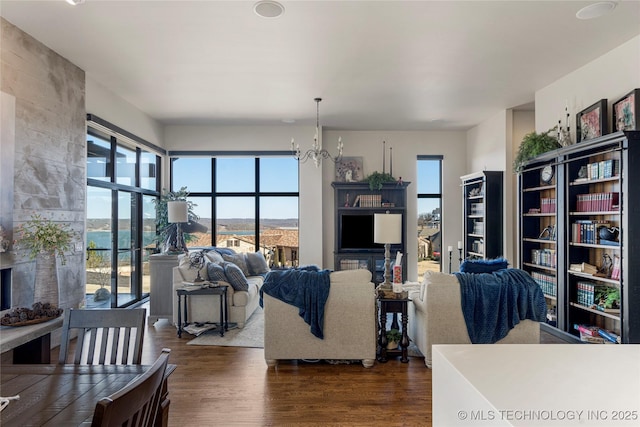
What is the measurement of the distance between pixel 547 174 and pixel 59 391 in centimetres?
515

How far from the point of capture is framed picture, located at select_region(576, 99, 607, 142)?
12.3 ft

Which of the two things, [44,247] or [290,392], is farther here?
[44,247]

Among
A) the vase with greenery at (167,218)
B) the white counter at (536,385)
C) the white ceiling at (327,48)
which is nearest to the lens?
the white counter at (536,385)

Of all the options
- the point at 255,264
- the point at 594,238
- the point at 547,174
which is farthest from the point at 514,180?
the point at 255,264

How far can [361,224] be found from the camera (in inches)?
280

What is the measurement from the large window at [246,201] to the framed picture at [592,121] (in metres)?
4.56

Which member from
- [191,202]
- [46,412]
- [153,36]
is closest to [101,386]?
Result: [46,412]

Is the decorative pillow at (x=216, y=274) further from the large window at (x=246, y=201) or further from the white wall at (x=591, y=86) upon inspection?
the white wall at (x=591, y=86)

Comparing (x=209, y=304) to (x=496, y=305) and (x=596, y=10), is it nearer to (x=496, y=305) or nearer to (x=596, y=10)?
(x=496, y=305)

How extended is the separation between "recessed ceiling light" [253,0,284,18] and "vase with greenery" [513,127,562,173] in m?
3.46

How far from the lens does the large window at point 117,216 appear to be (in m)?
4.77

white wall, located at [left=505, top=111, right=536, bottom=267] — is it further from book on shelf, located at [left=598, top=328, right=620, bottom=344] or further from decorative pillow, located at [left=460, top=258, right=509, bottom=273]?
book on shelf, located at [left=598, top=328, right=620, bottom=344]

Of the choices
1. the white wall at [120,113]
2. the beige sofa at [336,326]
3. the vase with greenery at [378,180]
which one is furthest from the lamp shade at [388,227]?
the white wall at [120,113]

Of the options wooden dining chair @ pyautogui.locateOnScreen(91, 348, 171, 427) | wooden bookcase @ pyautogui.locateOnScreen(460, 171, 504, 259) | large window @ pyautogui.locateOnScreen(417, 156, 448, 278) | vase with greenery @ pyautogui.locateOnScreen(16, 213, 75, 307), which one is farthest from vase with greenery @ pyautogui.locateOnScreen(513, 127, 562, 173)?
vase with greenery @ pyautogui.locateOnScreen(16, 213, 75, 307)
